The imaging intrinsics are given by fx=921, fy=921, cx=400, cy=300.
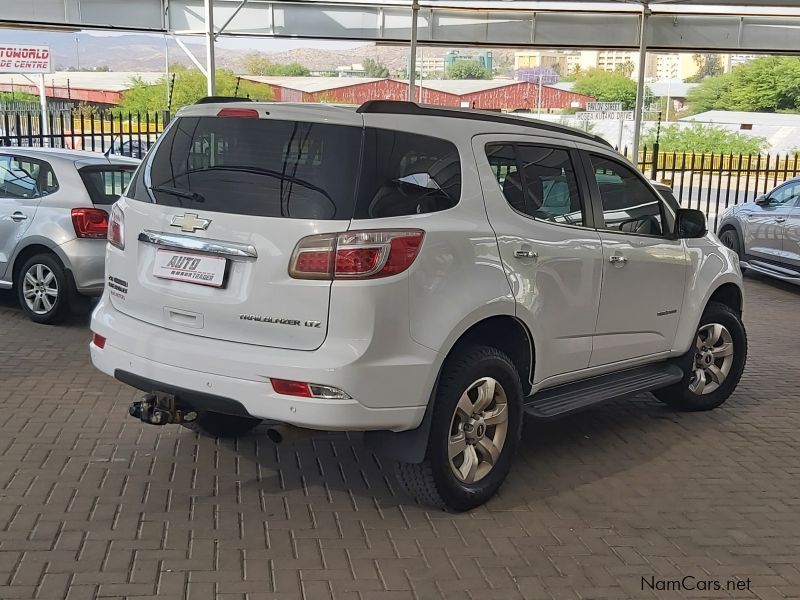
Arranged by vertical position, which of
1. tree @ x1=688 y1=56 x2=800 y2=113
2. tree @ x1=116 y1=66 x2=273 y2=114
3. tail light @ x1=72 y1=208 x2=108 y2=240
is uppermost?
tree @ x1=688 y1=56 x2=800 y2=113

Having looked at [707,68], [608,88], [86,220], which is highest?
[707,68]

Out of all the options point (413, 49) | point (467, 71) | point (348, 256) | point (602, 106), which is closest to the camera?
point (348, 256)

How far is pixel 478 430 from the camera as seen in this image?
4523 mm

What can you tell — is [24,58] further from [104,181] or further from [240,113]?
[240,113]

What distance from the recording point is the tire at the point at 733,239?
13359 millimetres

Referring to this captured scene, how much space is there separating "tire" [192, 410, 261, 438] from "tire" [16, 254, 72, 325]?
11.8ft

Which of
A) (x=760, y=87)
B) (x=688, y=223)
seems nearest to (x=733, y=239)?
(x=688, y=223)

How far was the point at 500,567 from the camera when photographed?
13.0 ft

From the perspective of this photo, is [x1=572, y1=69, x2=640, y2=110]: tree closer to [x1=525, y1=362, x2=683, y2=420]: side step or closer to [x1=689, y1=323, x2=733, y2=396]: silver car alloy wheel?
[x1=689, y1=323, x2=733, y2=396]: silver car alloy wheel

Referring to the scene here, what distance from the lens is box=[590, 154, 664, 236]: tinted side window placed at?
5.44 meters

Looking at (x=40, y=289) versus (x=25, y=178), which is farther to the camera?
(x=25, y=178)

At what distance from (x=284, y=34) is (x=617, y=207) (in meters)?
12.8

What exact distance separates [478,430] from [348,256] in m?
1.21

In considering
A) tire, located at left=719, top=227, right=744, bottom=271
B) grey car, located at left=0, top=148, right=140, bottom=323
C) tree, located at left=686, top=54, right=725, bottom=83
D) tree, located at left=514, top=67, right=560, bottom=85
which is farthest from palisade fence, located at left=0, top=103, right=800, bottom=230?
tree, located at left=686, top=54, right=725, bottom=83
